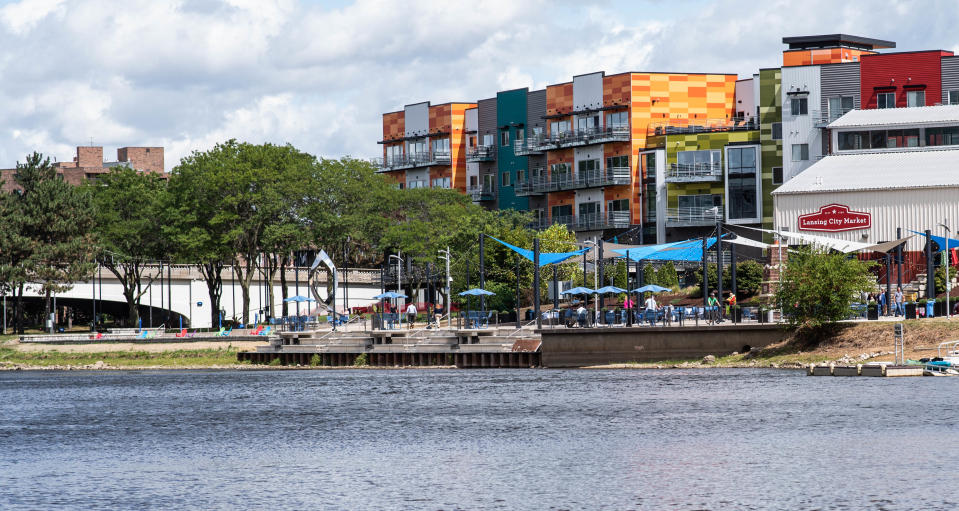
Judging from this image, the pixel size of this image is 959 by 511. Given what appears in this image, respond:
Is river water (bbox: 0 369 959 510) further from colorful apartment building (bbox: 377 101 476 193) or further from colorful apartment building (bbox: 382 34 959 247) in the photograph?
colorful apartment building (bbox: 377 101 476 193)

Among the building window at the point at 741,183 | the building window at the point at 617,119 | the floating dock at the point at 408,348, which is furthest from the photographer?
the building window at the point at 617,119

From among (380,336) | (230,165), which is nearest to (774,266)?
(380,336)

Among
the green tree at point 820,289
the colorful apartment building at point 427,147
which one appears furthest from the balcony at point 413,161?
the green tree at point 820,289

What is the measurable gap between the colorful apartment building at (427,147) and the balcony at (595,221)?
1653cm

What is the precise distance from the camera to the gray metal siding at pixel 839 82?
10800 centimetres

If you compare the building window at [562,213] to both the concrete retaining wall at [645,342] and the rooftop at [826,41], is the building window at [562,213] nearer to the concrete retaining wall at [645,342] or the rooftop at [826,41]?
the rooftop at [826,41]

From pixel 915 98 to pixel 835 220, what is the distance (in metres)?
20.0

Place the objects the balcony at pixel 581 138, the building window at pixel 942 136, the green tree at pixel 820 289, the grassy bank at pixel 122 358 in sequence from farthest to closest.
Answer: the balcony at pixel 581 138 → the building window at pixel 942 136 → the grassy bank at pixel 122 358 → the green tree at pixel 820 289

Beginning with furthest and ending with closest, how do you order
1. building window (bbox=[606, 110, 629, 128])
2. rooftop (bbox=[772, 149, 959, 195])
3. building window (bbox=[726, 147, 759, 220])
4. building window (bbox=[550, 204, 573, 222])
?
1. building window (bbox=[550, 204, 573, 222])
2. building window (bbox=[606, 110, 629, 128])
3. building window (bbox=[726, 147, 759, 220])
4. rooftop (bbox=[772, 149, 959, 195])

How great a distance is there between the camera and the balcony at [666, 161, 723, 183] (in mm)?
115125

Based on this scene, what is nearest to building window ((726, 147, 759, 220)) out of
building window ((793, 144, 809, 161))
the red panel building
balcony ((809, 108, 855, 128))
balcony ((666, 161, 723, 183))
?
balcony ((666, 161, 723, 183))

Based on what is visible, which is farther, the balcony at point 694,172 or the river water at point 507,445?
the balcony at point 694,172

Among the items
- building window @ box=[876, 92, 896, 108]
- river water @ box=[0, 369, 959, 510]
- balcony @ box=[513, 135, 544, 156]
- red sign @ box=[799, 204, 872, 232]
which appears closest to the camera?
river water @ box=[0, 369, 959, 510]

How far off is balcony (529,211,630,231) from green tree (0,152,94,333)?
39573mm
